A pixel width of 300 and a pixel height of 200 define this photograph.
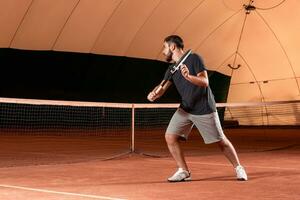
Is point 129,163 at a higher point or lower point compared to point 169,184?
higher

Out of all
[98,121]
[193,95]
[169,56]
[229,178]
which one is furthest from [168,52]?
[98,121]

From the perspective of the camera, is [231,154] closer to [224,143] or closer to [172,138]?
[224,143]

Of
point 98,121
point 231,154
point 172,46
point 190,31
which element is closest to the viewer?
point 172,46

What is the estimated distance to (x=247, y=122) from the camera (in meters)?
30.8

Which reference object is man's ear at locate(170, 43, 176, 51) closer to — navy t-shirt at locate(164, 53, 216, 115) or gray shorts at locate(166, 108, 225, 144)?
navy t-shirt at locate(164, 53, 216, 115)

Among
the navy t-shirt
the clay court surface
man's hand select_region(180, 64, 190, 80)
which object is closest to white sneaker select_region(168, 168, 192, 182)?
the clay court surface

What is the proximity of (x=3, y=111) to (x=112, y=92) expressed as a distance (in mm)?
5044

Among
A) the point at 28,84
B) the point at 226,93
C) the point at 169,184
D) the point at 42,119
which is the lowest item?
the point at 169,184

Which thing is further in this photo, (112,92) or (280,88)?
(280,88)

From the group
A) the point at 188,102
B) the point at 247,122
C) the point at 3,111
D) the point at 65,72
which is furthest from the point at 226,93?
the point at 188,102

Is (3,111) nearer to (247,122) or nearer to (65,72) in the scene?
(65,72)

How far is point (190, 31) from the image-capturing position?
26516 mm

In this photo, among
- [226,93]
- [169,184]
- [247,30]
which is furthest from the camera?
[226,93]

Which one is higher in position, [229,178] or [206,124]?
[206,124]
